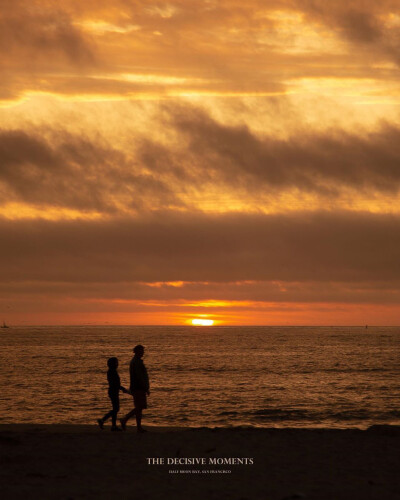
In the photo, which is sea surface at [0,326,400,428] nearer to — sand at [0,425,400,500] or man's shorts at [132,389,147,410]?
man's shorts at [132,389,147,410]

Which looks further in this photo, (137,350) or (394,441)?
(137,350)

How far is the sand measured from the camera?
34.1 feet

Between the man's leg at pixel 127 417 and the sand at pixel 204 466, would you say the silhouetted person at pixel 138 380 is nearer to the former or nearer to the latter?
the man's leg at pixel 127 417

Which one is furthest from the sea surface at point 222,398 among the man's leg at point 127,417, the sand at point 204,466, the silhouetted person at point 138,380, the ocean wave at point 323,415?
the sand at point 204,466

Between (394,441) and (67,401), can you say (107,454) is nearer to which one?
(394,441)

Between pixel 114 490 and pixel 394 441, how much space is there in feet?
25.5

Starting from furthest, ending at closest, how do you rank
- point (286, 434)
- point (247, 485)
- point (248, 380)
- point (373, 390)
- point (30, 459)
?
point (248, 380) < point (373, 390) < point (286, 434) < point (30, 459) < point (247, 485)

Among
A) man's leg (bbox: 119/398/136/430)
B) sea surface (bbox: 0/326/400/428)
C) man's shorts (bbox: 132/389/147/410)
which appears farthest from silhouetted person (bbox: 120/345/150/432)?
sea surface (bbox: 0/326/400/428)

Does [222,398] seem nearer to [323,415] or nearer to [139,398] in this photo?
[323,415]

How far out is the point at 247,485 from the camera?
10.9 metres

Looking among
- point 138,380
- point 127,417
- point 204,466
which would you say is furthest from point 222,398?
point 204,466

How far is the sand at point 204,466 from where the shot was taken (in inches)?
409

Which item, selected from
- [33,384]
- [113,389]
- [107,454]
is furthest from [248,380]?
[107,454]

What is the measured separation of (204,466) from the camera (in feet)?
40.8
